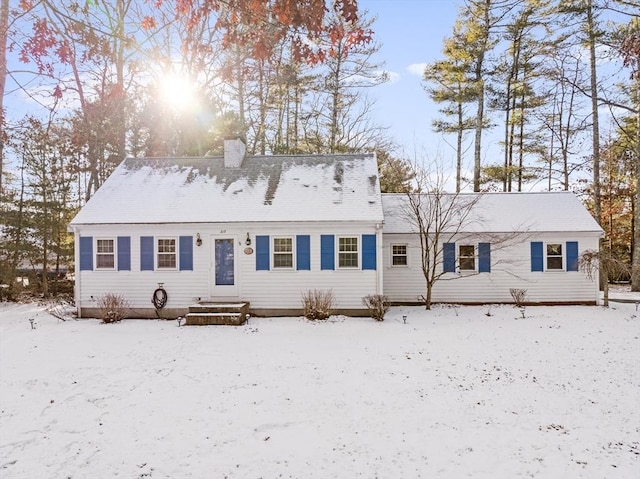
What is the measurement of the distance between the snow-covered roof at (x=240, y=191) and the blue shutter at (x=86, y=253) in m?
0.62

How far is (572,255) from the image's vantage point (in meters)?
14.7

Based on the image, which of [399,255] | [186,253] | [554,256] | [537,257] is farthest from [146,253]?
[554,256]

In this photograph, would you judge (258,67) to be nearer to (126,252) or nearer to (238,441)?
(238,441)

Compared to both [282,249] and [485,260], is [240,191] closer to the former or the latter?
[282,249]

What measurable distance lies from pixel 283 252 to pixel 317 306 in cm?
213

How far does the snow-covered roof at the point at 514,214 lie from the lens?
1488 cm

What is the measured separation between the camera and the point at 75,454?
5059mm

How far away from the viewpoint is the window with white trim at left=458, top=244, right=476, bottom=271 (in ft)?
49.3

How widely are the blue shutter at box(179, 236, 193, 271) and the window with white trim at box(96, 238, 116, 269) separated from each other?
226 centimetres

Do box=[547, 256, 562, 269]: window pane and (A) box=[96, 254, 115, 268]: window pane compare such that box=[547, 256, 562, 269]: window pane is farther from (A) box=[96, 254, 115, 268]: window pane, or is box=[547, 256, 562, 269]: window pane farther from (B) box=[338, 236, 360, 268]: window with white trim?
(A) box=[96, 254, 115, 268]: window pane

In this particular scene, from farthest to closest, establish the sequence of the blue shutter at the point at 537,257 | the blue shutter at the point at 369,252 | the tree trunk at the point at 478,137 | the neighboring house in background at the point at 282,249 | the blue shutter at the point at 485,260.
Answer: the tree trunk at the point at 478,137, the blue shutter at the point at 485,260, the blue shutter at the point at 537,257, the neighboring house in background at the point at 282,249, the blue shutter at the point at 369,252

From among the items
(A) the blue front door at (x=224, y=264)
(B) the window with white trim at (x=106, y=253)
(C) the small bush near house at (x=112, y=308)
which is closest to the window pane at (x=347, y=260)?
(A) the blue front door at (x=224, y=264)

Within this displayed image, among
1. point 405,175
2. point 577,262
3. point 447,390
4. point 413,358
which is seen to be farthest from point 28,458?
point 405,175

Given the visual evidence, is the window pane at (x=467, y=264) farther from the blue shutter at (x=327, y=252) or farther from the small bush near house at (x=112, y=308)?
the small bush near house at (x=112, y=308)
